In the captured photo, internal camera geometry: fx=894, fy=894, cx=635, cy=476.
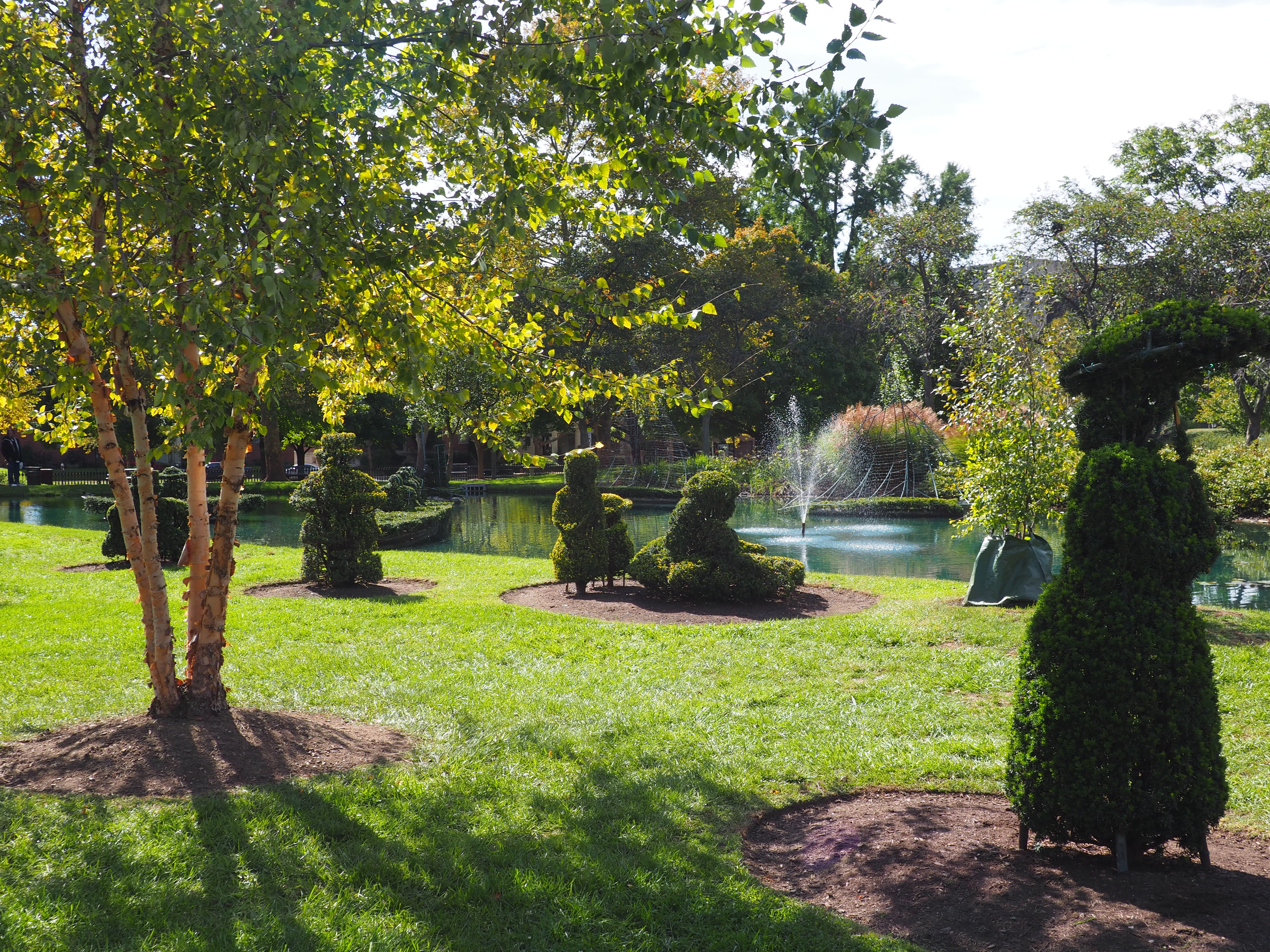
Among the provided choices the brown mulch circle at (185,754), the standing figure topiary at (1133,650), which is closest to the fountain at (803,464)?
the brown mulch circle at (185,754)

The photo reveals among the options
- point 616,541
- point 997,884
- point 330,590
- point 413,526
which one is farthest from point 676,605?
point 413,526

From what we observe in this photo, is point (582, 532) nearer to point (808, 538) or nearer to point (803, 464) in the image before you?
point (808, 538)

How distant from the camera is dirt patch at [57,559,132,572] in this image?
47.7ft

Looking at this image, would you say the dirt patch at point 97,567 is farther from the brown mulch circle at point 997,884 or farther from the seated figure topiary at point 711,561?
the brown mulch circle at point 997,884

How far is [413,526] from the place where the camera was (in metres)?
21.8

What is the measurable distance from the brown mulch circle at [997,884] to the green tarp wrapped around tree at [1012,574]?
21.0 ft

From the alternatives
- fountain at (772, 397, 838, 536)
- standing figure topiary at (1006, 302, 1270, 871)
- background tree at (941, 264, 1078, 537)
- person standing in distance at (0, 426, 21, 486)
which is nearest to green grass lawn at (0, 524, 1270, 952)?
standing figure topiary at (1006, 302, 1270, 871)

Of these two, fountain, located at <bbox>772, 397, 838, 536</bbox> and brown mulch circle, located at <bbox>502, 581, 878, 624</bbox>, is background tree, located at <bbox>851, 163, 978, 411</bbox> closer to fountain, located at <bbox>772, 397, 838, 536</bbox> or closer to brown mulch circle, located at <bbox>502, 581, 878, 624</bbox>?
fountain, located at <bbox>772, 397, 838, 536</bbox>

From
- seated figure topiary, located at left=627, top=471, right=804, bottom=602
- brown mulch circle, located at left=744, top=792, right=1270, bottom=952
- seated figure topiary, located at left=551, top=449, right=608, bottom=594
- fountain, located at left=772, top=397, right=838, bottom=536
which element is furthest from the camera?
fountain, located at left=772, top=397, right=838, bottom=536

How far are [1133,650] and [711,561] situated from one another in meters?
7.93

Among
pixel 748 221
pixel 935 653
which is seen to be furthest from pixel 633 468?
pixel 935 653

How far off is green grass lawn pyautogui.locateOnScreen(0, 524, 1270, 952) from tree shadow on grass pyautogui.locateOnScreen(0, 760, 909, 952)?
0.01 meters

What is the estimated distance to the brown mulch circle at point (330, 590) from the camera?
12117 mm

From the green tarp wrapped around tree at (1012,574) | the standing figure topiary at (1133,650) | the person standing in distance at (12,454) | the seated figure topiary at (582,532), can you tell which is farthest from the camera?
the person standing in distance at (12,454)
